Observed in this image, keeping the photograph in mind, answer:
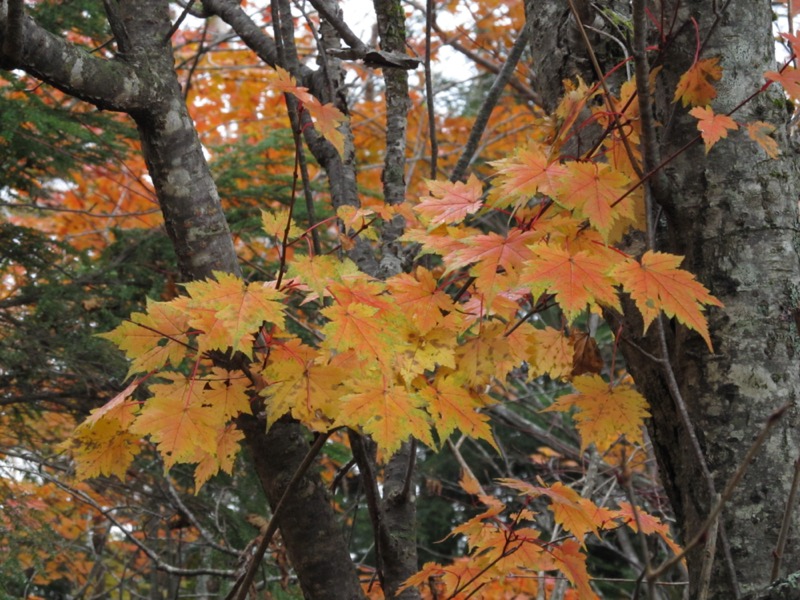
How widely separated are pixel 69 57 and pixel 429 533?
268 inches

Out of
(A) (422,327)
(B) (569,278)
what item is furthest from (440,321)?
(B) (569,278)

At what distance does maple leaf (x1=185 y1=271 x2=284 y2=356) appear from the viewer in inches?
47.4

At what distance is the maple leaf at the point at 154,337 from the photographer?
140 centimetres

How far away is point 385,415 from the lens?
1.25 meters

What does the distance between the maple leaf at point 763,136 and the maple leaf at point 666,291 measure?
0.31m

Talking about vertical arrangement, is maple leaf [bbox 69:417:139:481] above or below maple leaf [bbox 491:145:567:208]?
below

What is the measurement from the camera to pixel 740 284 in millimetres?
1332

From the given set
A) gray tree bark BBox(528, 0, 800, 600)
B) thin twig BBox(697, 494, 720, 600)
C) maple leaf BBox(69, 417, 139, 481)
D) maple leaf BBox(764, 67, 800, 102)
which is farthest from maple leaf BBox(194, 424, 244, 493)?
maple leaf BBox(764, 67, 800, 102)

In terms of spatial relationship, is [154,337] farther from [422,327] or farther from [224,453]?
[422,327]

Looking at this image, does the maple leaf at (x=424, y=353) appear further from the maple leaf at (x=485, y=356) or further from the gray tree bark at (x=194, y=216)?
the gray tree bark at (x=194, y=216)

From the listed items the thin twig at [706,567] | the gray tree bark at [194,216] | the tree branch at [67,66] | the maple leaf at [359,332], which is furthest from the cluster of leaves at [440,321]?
the tree branch at [67,66]

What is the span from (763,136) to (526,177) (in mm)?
440

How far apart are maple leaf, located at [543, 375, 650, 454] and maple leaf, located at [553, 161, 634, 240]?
36cm

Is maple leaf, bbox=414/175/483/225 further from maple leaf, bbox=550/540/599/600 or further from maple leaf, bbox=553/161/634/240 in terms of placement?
maple leaf, bbox=550/540/599/600
